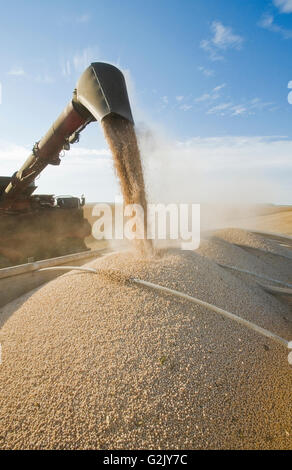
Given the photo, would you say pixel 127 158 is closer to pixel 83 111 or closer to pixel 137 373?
pixel 83 111

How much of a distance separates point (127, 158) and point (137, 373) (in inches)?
108

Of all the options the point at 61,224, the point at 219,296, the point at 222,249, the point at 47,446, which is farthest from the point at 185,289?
the point at 61,224

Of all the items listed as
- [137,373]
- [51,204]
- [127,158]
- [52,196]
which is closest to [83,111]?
[127,158]

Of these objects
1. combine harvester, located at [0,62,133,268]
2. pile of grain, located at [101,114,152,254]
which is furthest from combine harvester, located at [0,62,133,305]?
pile of grain, located at [101,114,152,254]

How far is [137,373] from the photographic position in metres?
2.14

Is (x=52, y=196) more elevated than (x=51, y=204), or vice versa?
(x=52, y=196)

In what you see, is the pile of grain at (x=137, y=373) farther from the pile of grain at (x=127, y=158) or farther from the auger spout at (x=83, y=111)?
the auger spout at (x=83, y=111)

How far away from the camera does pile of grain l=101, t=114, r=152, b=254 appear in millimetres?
3461

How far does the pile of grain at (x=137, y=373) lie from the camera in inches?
73.1

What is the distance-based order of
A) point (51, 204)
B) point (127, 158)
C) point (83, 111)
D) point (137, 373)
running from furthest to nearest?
point (51, 204) < point (83, 111) < point (127, 158) < point (137, 373)

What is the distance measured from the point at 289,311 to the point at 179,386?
9.00 ft

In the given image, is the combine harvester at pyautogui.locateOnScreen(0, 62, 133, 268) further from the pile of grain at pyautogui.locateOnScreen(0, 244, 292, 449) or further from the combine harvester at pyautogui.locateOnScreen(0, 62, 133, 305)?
the pile of grain at pyautogui.locateOnScreen(0, 244, 292, 449)
